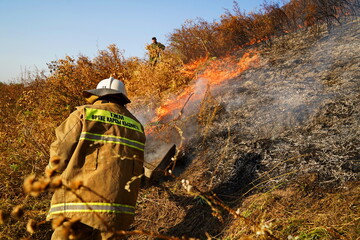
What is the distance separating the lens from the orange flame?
6614 millimetres

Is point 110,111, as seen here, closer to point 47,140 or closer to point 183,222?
point 183,222

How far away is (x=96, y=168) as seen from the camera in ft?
7.64

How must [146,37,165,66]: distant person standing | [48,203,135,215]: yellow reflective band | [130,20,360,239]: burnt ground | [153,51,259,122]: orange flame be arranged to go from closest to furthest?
[48,203,135,215]: yellow reflective band
[130,20,360,239]: burnt ground
[153,51,259,122]: orange flame
[146,37,165,66]: distant person standing

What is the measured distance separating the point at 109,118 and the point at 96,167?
0.52 meters

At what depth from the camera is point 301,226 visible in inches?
85.4

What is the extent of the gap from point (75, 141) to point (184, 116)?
368cm

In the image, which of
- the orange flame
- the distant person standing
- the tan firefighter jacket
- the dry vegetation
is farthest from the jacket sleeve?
the distant person standing

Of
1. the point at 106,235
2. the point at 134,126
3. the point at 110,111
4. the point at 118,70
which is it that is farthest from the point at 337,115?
the point at 118,70

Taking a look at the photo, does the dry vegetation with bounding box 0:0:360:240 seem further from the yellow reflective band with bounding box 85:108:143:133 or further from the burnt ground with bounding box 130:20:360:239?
the yellow reflective band with bounding box 85:108:143:133

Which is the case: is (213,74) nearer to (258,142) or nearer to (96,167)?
(258,142)

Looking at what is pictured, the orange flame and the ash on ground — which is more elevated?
the orange flame

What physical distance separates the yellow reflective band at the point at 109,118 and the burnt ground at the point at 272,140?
89 centimetres

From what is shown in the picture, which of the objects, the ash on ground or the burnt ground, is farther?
the ash on ground

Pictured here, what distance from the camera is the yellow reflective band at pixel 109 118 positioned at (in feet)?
8.01
